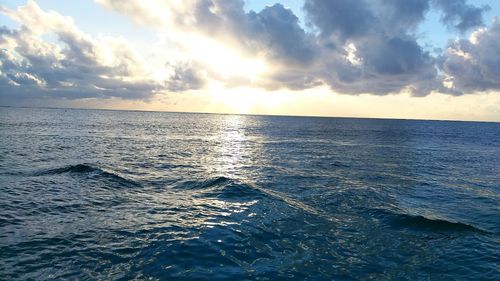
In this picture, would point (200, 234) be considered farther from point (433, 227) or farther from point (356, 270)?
point (433, 227)

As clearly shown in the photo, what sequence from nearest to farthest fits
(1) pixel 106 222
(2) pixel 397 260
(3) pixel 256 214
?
(2) pixel 397 260 → (1) pixel 106 222 → (3) pixel 256 214

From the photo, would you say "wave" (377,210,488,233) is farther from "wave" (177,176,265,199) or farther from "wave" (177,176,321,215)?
"wave" (177,176,265,199)

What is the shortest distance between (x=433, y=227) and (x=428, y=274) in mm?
7035

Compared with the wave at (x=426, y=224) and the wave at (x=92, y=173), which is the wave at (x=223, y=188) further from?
the wave at (x=426, y=224)

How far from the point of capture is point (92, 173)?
33312 mm

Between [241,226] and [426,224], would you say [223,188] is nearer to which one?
[241,226]

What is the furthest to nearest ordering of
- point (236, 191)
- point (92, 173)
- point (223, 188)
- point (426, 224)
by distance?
point (92, 173)
point (223, 188)
point (236, 191)
point (426, 224)

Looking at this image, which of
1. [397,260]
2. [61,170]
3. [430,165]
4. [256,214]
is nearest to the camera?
[397,260]

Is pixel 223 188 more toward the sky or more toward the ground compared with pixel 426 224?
more toward the ground

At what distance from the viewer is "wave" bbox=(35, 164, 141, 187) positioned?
3045 cm

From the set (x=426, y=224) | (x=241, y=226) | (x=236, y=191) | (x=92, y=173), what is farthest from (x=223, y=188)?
(x=426, y=224)

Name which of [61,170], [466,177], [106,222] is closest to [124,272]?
[106,222]

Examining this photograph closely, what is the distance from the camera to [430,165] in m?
48.3

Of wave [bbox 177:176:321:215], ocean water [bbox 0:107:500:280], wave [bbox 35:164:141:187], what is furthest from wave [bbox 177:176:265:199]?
wave [bbox 35:164:141:187]
